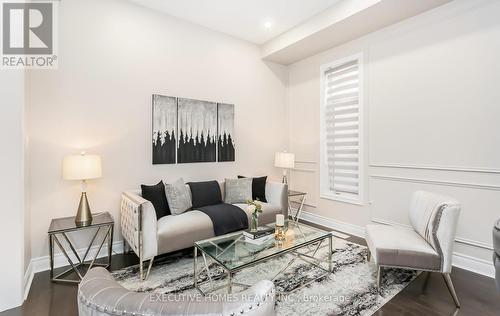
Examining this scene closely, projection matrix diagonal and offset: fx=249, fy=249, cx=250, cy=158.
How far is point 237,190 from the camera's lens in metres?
3.77

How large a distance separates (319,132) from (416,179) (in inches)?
65.8

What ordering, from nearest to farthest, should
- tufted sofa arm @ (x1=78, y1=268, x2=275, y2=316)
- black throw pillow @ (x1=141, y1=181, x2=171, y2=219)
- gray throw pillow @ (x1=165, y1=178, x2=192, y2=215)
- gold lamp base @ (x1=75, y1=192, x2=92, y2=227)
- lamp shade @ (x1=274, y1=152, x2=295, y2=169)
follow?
tufted sofa arm @ (x1=78, y1=268, x2=275, y2=316) < gold lamp base @ (x1=75, y1=192, x2=92, y2=227) < black throw pillow @ (x1=141, y1=181, x2=171, y2=219) < gray throw pillow @ (x1=165, y1=178, x2=192, y2=215) < lamp shade @ (x1=274, y1=152, x2=295, y2=169)

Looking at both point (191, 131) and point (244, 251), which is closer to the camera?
point (244, 251)

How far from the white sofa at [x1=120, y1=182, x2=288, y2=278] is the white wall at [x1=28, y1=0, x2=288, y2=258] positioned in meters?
0.54

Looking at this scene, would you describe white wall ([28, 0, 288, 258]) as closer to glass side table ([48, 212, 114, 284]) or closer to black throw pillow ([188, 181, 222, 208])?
glass side table ([48, 212, 114, 284])

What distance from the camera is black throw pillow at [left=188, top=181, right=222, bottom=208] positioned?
3.42m

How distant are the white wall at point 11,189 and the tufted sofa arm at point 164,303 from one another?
6.25 ft

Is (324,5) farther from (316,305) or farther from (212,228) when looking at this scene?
(316,305)

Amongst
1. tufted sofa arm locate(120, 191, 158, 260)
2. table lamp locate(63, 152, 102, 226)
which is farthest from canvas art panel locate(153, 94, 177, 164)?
tufted sofa arm locate(120, 191, 158, 260)

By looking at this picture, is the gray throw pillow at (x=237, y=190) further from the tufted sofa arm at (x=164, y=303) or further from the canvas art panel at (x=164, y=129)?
the tufted sofa arm at (x=164, y=303)

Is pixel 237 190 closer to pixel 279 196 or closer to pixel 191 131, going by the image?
pixel 279 196

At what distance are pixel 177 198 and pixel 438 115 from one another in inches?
132

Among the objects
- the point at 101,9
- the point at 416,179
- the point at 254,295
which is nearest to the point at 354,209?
the point at 416,179

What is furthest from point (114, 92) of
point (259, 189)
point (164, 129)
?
point (259, 189)
